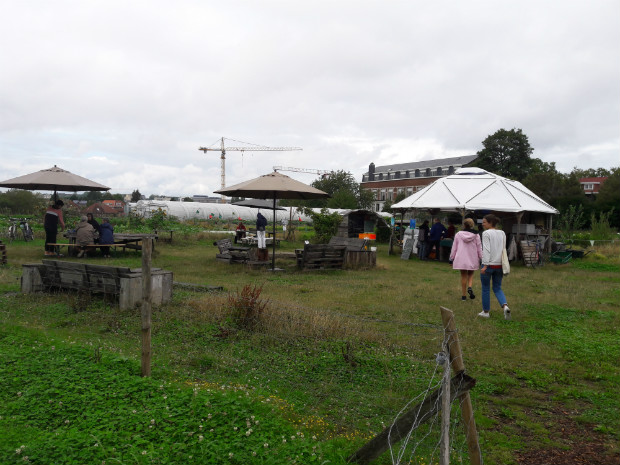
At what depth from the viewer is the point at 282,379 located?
4.66m

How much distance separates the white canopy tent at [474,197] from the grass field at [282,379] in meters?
9.49

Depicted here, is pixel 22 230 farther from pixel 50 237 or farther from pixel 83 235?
pixel 83 235

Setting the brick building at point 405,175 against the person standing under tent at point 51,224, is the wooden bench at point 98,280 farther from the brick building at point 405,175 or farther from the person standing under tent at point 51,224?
the brick building at point 405,175

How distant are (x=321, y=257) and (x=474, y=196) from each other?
28.6 ft

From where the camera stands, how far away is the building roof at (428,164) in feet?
250

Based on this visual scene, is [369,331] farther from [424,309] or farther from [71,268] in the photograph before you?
[71,268]

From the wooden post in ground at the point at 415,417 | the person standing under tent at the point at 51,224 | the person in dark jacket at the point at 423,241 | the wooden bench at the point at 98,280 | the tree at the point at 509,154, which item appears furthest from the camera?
the tree at the point at 509,154

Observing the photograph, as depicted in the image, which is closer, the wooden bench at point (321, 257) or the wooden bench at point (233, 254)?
the wooden bench at point (321, 257)

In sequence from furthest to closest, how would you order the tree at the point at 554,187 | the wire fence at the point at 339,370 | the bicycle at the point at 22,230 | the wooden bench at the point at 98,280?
the tree at the point at 554,187 < the bicycle at the point at 22,230 < the wooden bench at the point at 98,280 < the wire fence at the point at 339,370

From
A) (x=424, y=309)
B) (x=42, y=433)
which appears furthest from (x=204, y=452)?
(x=424, y=309)

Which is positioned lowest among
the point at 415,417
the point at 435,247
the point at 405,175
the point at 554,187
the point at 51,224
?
the point at 415,417

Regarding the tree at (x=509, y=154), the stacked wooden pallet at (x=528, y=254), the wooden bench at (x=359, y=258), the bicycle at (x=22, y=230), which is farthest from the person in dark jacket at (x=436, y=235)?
the tree at (x=509, y=154)

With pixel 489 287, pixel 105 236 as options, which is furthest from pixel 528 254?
pixel 105 236

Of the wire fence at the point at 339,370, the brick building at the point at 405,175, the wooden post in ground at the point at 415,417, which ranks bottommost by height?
the wire fence at the point at 339,370
